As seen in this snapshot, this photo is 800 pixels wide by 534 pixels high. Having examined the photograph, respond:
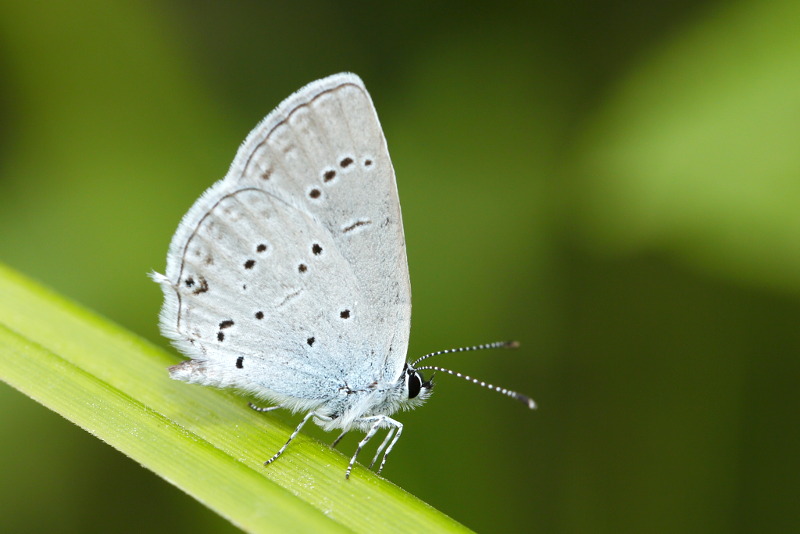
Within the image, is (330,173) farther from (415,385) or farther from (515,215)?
(515,215)

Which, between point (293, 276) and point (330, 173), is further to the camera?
point (293, 276)

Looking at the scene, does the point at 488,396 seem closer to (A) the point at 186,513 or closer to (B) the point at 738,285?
(B) the point at 738,285

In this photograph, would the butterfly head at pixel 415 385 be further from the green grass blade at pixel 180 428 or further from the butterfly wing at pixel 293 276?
the green grass blade at pixel 180 428

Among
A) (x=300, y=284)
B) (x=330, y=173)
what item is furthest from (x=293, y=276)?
(x=330, y=173)

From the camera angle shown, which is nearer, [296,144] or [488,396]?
[296,144]

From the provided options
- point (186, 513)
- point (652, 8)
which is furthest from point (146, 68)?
point (652, 8)

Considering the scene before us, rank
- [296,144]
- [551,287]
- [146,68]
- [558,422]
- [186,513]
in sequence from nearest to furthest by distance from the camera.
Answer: [296,144]
[186,513]
[558,422]
[551,287]
[146,68]

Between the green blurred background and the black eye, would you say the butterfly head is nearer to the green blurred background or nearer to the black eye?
the black eye
